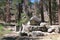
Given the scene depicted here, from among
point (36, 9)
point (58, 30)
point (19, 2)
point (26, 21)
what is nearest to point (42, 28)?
point (58, 30)

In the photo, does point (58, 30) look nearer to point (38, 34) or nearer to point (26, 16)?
point (38, 34)

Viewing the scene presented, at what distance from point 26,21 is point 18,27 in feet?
7.60

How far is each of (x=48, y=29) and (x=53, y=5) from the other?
8.10m

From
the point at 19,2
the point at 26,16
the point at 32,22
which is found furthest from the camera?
the point at 19,2

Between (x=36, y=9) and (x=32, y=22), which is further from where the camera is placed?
(x=36, y=9)

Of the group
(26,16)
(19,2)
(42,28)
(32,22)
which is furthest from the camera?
(19,2)

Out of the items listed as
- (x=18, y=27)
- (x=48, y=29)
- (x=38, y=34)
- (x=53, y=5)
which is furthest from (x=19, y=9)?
(x=38, y=34)

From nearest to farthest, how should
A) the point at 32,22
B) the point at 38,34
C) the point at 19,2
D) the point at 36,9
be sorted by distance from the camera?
1. the point at 38,34
2. the point at 32,22
3. the point at 19,2
4. the point at 36,9

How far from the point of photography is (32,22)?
50.5 feet

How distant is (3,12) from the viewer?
24.2 m

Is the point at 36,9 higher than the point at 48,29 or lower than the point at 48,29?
higher

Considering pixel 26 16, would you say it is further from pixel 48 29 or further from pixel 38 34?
pixel 38 34

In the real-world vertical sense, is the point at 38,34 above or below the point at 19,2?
below

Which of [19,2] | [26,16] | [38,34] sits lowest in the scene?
[38,34]
